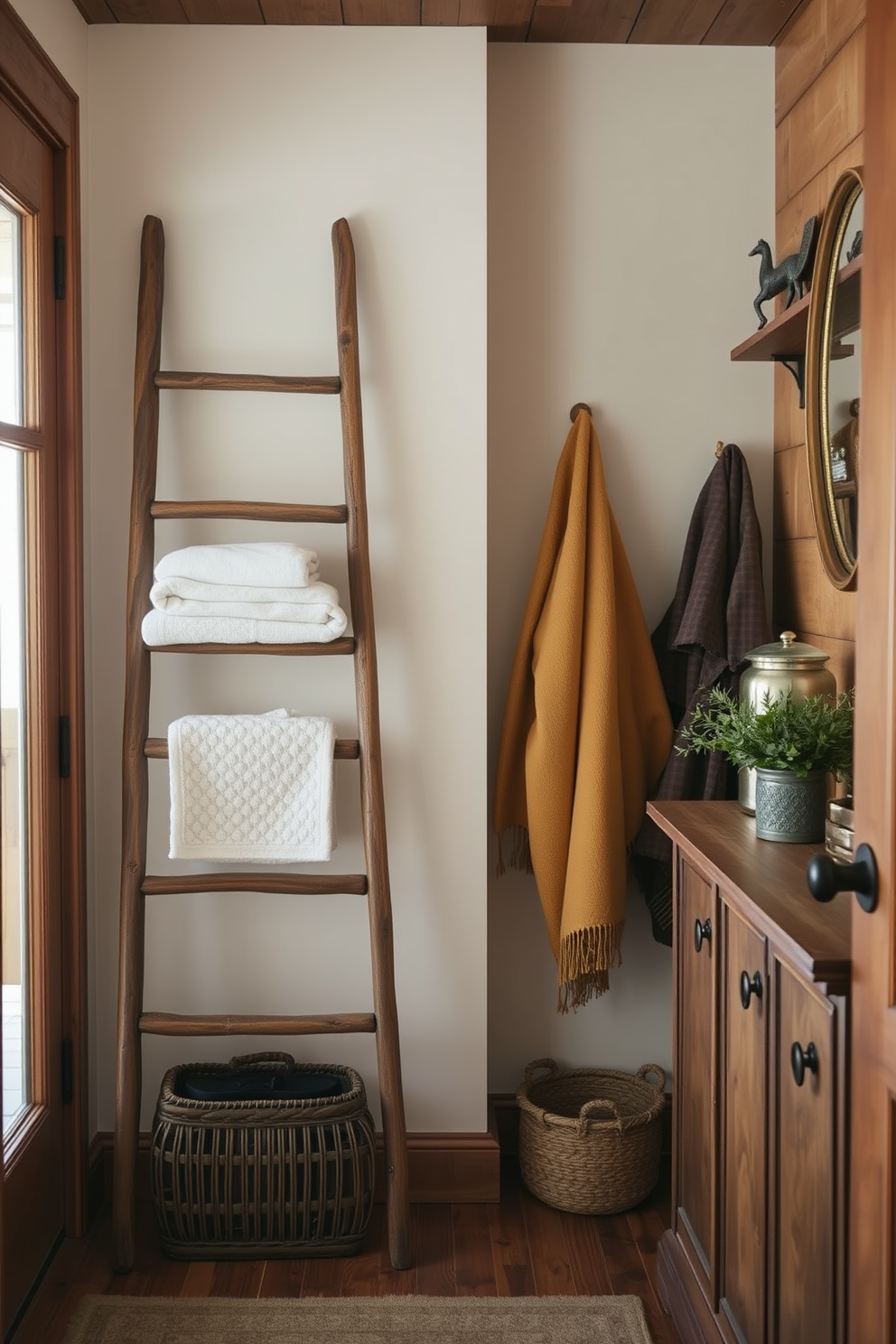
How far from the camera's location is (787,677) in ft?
6.17

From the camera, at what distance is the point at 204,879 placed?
2.29 meters

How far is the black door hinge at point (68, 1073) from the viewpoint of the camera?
2275mm

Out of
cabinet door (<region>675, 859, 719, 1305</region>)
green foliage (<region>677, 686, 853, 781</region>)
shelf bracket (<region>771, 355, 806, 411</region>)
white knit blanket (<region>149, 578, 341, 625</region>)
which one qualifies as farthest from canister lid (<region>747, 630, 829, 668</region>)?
white knit blanket (<region>149, 578, 341, 625</region>)

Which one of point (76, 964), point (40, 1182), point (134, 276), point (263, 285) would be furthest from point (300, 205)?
point (40, 1182)

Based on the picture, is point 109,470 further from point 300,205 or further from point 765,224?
point 765,224

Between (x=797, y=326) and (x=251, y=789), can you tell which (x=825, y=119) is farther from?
(x=251, y=789)

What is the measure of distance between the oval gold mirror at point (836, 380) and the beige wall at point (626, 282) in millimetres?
573

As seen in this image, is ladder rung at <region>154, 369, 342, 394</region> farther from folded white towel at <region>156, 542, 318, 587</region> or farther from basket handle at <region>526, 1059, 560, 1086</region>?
basket handle at <region>526, 1059, 560, 1086</region>

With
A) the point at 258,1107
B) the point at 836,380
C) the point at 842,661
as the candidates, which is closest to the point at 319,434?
the point at 836,380

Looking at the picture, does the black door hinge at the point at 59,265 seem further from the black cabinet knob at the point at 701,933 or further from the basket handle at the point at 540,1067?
the basket handle at the point at 540,1067

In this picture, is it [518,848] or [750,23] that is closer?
[750,23]

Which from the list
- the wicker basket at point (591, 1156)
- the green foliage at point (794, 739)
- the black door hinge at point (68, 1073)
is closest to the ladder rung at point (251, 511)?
the green foliage at point (794, 739)

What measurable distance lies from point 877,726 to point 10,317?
1.67m

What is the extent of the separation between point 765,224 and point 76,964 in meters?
2.11
